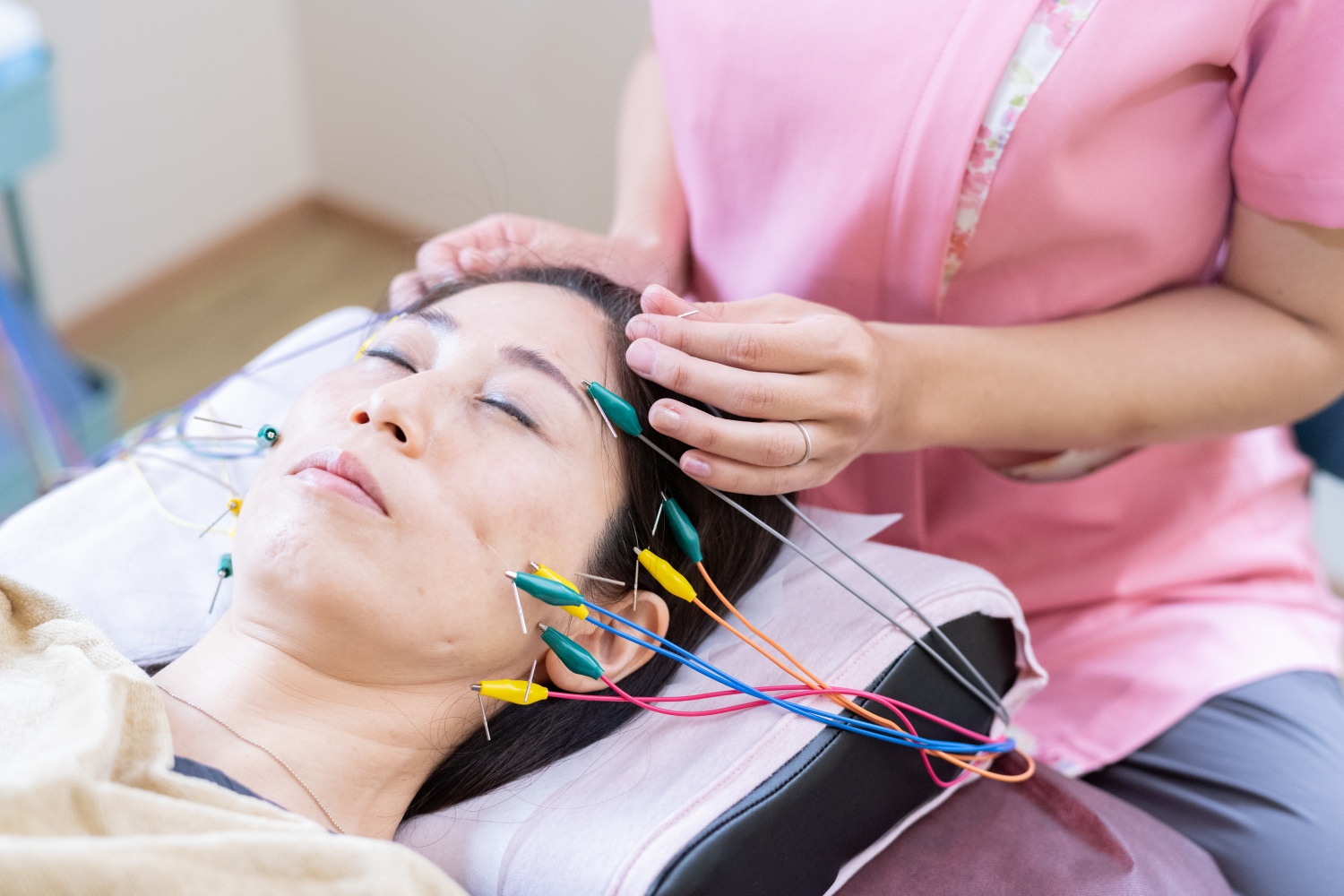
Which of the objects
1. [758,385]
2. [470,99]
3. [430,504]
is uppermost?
[758,385]

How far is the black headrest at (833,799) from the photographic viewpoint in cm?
89

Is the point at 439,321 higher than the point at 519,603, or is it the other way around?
the point at 439,321

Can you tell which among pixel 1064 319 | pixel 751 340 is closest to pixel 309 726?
pixel 751 340

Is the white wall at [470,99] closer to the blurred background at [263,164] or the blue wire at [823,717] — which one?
the blurred background at [263,164]

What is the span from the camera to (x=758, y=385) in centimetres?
92

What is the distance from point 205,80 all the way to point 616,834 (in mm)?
2438

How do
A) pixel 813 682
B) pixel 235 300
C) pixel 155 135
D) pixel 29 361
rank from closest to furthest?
pixel 813 682 → pixel 29 361 → pixel 155 135 → pixel 235 300

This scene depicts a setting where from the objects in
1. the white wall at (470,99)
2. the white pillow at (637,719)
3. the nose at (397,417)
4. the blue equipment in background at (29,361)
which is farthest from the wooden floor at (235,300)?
the nose at (397,417)

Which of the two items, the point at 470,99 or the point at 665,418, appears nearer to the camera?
the point at 665,418

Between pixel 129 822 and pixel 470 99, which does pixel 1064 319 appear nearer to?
pixel 129 822

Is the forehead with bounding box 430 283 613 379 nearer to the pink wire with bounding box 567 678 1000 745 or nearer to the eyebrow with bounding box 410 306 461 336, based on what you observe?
the eyebrow with bounding box 410 306 461 336

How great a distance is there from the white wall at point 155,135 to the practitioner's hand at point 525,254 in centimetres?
144

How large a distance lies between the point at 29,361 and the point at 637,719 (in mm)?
1426

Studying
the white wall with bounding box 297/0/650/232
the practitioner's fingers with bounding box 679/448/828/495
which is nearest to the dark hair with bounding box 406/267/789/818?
the practitioner's fingers with bounding box 679/448/828/495
